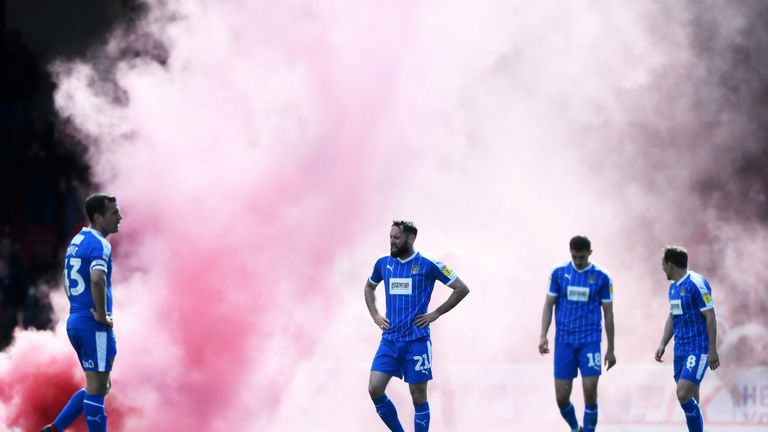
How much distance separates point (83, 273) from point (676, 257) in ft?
17.3

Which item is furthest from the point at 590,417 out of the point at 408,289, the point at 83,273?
the point at 83,273

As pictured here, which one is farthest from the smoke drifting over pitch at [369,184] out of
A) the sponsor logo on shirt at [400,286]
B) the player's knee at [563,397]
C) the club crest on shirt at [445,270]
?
the club crest on shirt at [445,270]

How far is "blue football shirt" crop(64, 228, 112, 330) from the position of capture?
8.94m

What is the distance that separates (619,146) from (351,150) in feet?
18.4

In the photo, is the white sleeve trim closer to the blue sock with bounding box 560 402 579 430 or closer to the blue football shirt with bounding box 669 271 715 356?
the blue sock with bounding box 560 402 579 430

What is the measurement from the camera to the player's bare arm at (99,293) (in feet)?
28.8

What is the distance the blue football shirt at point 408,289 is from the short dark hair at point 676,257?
78.8 inches

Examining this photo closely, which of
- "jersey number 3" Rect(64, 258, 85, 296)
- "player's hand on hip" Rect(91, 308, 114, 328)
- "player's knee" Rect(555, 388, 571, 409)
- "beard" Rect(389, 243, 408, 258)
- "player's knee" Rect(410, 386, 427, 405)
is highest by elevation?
"beard" Rect(389, 243, 408, 258)

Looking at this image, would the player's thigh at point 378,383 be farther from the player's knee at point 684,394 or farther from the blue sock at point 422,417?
the player's knee at point 684,394

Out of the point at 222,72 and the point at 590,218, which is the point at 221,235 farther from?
the point at 590,218

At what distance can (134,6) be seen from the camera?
56.2 ft

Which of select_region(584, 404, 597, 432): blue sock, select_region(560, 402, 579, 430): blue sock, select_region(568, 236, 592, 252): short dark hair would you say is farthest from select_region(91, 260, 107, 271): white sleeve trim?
select_region(584, 404, 597, 432): blue sock

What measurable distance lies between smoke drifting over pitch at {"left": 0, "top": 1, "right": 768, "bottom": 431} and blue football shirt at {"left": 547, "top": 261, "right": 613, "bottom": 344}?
12.7ft

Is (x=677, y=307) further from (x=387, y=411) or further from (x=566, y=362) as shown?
(x=387, y=411)
